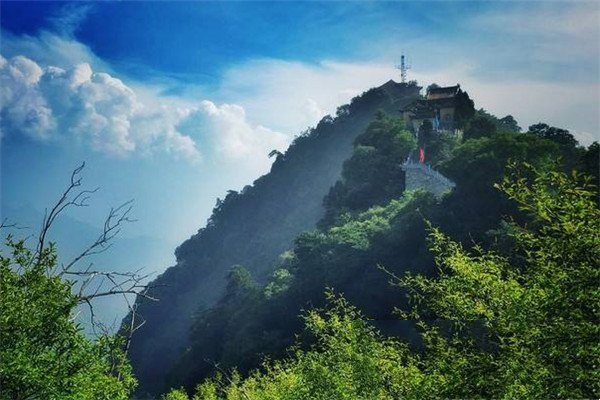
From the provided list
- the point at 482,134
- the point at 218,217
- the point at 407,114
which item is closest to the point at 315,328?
the point at 482,134

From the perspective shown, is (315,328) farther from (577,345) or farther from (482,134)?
(482,134)

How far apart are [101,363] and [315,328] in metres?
11.5

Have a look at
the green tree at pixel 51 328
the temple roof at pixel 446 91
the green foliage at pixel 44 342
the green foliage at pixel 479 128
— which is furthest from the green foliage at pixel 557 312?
the temple roof at pixel 446 91

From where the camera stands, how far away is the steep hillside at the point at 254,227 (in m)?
98.9

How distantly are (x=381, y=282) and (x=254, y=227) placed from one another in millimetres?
64809

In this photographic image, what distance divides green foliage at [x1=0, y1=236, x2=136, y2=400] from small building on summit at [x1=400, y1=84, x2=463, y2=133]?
61.6 metres

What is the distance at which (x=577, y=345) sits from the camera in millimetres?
7133

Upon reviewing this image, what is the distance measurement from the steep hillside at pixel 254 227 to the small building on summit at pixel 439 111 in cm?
2156

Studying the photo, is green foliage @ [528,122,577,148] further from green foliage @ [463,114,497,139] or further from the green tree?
the green tree

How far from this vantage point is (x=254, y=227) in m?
108

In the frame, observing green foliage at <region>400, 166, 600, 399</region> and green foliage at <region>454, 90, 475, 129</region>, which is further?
green foliage at <region>454, 90, 475, 129</region>

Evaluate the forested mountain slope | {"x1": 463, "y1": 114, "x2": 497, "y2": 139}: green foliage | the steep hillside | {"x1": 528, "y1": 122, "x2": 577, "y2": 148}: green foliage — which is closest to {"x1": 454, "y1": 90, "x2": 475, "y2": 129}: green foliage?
the forested mountain slope

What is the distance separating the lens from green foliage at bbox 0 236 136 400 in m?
9.62

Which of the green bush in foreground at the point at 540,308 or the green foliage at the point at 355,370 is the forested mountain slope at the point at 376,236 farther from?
the green bush in foreground at the point at 540,308
